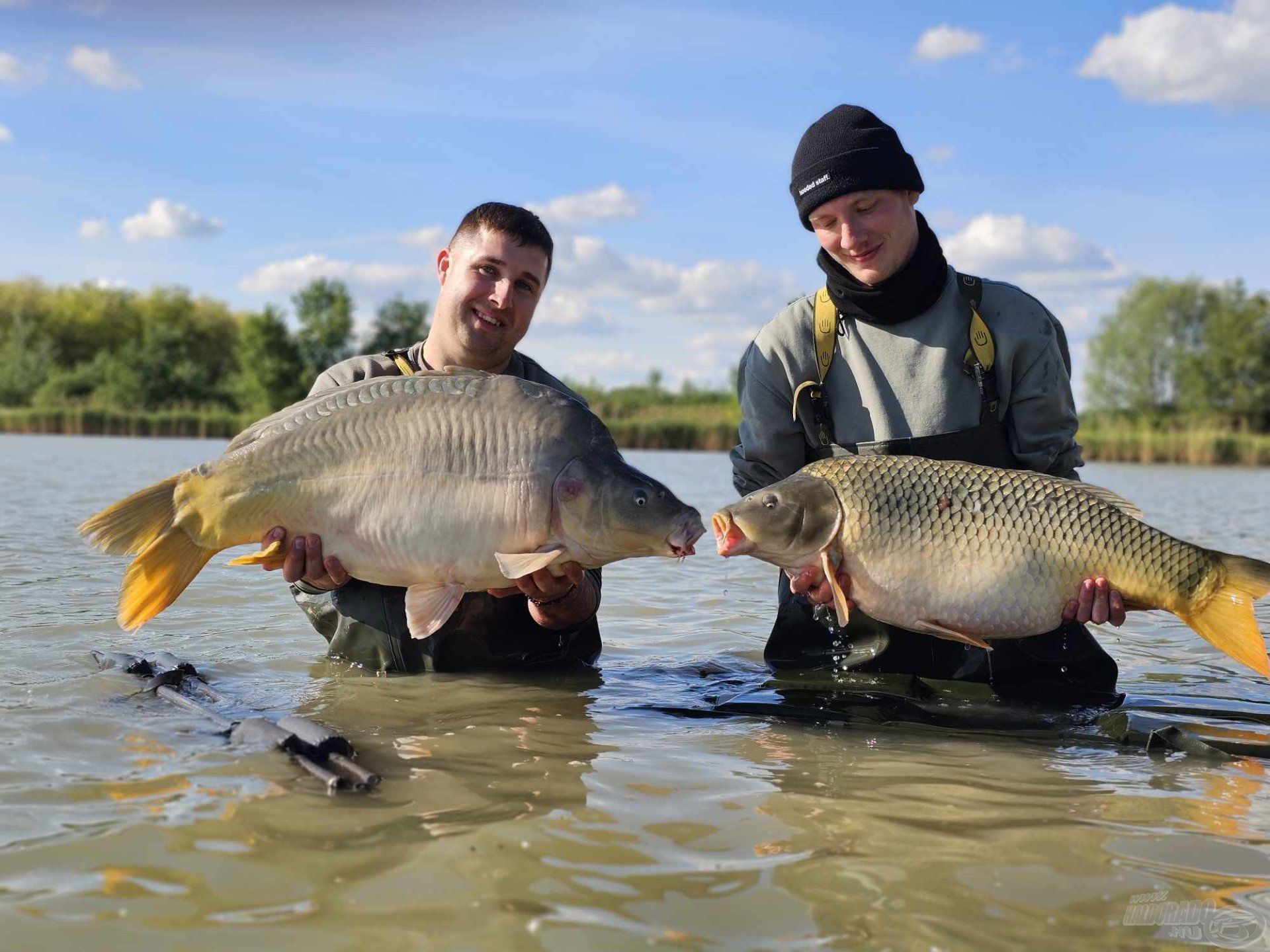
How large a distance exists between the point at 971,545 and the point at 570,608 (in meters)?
1.16

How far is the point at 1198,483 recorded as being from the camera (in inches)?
682

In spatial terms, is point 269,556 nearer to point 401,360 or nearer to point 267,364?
point 401,360

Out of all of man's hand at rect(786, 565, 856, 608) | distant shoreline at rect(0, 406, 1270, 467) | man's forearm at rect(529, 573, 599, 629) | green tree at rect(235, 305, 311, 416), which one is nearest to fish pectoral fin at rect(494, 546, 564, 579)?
man's forearm at rect(529, 573, 599, 629)

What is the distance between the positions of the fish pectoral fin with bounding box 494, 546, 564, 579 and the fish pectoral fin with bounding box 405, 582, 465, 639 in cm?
18

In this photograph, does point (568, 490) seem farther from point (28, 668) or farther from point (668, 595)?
point (668, 595)

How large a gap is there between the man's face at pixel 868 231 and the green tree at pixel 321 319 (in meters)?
44.8

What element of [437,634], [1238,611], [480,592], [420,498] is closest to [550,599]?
[480,592]

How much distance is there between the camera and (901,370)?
348 centimetres

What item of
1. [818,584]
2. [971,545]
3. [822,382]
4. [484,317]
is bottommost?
[818,584]

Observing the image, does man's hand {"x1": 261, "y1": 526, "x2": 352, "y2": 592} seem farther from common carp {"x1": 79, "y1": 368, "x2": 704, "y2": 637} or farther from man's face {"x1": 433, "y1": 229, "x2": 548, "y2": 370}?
man's face {"x1": 433, "y1": 229, "x2": 548, "y2": 370}

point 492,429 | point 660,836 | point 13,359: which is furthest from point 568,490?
point 13,359

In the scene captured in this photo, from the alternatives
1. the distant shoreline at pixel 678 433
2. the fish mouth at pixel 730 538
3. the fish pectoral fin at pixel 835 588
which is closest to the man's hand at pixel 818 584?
the fish pectoral fin at pixel 835 588

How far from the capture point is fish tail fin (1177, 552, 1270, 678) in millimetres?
2803

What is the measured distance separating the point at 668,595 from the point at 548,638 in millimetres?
2113
